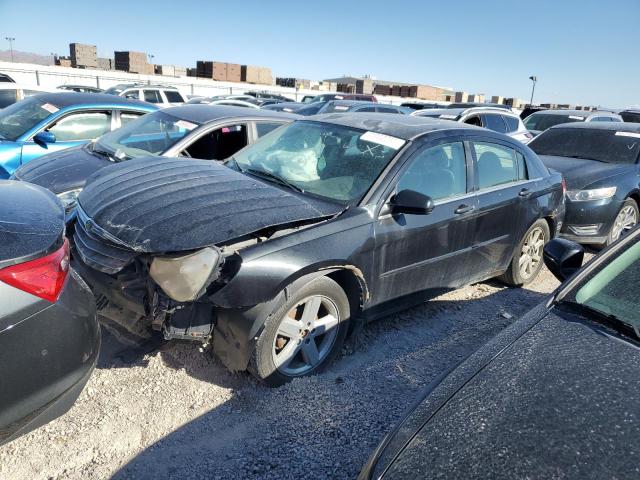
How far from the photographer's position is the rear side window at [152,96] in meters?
16.2

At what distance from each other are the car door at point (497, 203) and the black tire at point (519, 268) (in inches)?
4.8

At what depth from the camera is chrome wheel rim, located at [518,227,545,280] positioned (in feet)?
15.8

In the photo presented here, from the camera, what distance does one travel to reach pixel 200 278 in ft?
8.58

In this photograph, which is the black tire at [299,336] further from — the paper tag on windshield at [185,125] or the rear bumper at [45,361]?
the paper tag on windshield at [185,125]

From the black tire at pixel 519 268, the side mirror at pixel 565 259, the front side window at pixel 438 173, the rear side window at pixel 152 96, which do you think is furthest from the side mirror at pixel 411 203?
the rear side window at pixel 152 96

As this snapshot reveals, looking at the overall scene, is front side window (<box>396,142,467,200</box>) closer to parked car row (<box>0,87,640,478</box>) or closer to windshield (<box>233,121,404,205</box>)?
parked car row (<box>0,87,640,478</box>)

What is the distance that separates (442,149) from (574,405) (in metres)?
2.54

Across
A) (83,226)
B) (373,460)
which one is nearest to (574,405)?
(373,460)

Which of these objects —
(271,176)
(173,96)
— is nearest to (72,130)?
(271,176)

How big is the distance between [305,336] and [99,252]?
1.37m

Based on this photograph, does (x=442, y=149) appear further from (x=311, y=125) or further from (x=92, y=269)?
(x=92, y=269)

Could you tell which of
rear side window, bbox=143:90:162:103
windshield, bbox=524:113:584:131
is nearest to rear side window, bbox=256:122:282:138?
windshield, bbox=524:113:584:131

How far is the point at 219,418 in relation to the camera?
2.76 meters

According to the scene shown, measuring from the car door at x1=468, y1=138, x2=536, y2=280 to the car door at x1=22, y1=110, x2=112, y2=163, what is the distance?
16.7 ft
